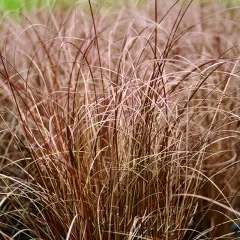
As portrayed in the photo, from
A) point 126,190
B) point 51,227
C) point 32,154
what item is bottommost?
point 51,227

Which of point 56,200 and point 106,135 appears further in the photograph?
point 106,135

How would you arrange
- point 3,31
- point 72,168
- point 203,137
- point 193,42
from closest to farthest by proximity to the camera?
point 72,168 → point 203,137 → point 193,42 → point 3,31

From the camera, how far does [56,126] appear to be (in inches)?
85.5

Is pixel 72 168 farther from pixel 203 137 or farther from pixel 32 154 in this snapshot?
pixel 203 137

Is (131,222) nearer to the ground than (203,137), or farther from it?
nearer to the ground

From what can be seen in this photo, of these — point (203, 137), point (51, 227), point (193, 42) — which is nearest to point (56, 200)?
point (51, 227)

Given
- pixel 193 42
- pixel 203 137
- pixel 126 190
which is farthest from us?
pixel 193 42

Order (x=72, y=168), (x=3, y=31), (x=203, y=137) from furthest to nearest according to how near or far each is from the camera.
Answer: (x=3, y=31)
(x=203, y=137)
(x=72, y=168)

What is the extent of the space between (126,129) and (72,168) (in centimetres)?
Result: 32

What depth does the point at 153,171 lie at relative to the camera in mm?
1935

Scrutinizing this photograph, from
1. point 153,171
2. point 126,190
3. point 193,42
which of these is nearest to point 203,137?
point 153,171

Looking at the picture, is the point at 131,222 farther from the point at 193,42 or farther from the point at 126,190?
the point at 193,42

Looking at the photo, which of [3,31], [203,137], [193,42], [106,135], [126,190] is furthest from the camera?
[3,31]

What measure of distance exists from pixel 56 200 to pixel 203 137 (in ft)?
2.19
